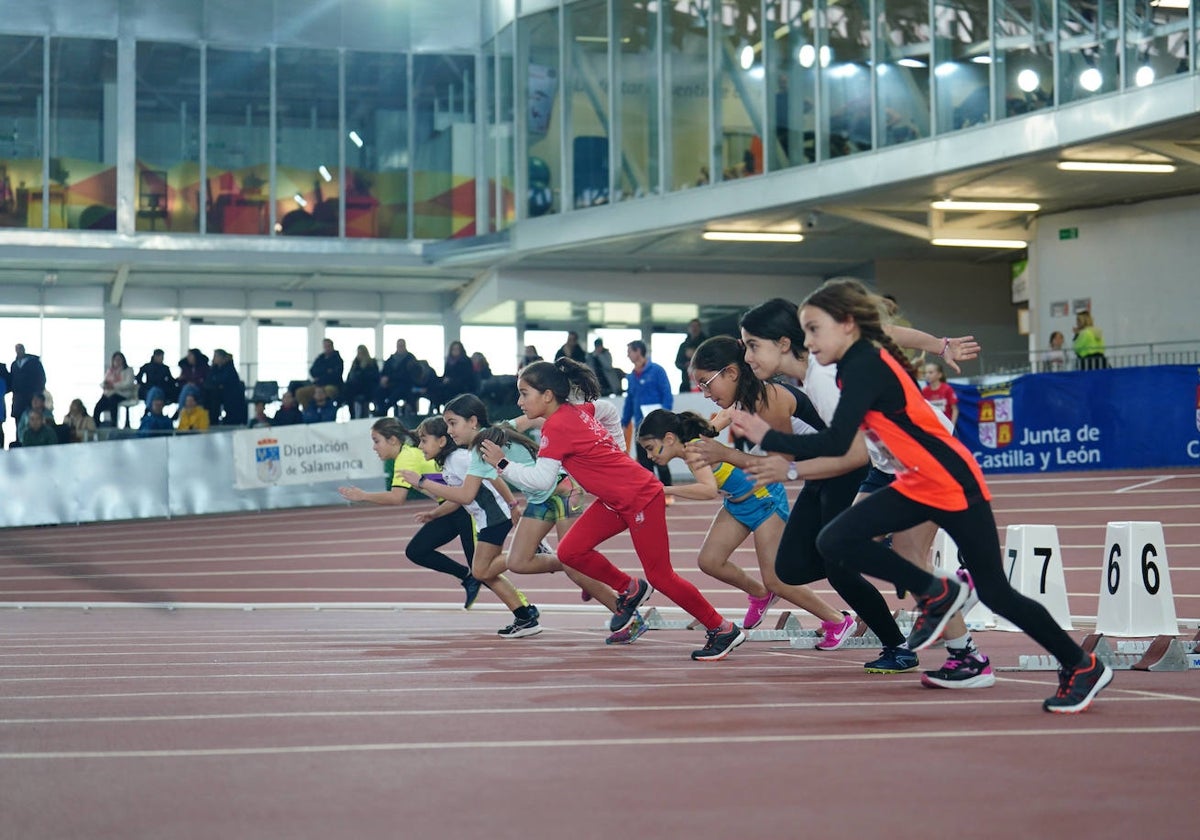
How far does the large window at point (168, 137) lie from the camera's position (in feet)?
107

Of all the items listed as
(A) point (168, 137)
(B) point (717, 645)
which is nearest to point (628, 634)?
(B) point (717, 645)

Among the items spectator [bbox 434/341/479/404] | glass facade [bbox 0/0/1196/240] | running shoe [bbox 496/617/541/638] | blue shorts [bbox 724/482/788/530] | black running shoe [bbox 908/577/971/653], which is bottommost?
running shoe [bbox 496/617/541/638]

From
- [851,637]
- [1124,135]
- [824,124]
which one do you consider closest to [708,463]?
[851,637]

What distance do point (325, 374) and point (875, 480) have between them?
19.4 meters

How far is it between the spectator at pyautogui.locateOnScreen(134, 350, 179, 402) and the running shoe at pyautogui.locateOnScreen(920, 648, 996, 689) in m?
22.3

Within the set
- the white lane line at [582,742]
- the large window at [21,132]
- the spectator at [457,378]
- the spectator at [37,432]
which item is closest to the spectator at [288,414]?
the spectator at [457,378]

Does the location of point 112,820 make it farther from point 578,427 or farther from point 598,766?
point 578,427

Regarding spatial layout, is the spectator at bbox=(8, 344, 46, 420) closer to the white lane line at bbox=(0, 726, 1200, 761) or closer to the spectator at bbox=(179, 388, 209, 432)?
the spectator at bbox=(179, 388, 209, 432)

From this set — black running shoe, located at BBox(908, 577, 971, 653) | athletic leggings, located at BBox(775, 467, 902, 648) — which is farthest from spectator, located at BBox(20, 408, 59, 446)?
black running shoe, located at BBox(908, 577, 971, 653)

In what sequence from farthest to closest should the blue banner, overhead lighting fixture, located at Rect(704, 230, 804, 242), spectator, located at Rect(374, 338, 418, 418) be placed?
overhead lighting fixture, located at Rect(704, 230, 804, 242) → spectator, located at Rect(374, 338, 418, 418) → the blue banner

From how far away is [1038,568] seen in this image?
33.6ft

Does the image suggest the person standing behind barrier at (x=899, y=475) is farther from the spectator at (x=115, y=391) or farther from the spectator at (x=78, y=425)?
the spectator at (x=115, y=391)

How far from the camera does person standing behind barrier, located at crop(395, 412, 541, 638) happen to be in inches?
410

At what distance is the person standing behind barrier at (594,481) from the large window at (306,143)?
25798mm
